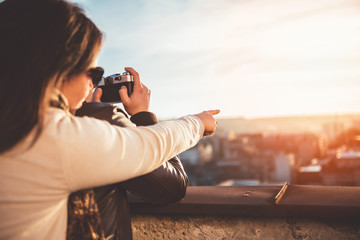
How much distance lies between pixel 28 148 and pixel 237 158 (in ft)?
124

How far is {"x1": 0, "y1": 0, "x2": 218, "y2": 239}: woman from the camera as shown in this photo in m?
0.73

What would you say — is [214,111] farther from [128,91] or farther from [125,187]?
[125,187]

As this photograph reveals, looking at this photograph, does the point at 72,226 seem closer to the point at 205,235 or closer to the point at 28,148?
the point at 28,148

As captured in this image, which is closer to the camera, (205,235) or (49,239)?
(49,239)

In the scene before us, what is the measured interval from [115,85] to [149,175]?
0.39m

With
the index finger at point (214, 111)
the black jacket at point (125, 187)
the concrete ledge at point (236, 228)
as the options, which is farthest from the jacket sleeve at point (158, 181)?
the concrete ledge at point (236, 228)

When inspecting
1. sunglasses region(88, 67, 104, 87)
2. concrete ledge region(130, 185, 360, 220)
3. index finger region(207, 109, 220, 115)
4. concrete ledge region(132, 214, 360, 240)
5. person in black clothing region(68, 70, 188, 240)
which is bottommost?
concrete ledge region(132, 214, 360, 240)

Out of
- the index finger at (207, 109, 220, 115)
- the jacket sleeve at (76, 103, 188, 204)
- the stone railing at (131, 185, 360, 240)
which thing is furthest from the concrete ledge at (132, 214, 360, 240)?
the index finger at (207, 109, 220, 115)

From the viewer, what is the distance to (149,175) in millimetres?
1091

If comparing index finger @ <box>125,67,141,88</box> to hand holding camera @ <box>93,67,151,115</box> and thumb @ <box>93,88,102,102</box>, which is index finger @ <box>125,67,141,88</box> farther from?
thumb @ <box>93,88,102,102</box>

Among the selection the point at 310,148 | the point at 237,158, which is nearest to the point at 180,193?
the point at 237,158

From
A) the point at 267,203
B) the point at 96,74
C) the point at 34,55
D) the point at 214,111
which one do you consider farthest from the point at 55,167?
the point at 267,203

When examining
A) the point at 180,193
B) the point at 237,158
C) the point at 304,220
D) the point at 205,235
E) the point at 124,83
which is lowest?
the point at 237,158

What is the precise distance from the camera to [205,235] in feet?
5.07
